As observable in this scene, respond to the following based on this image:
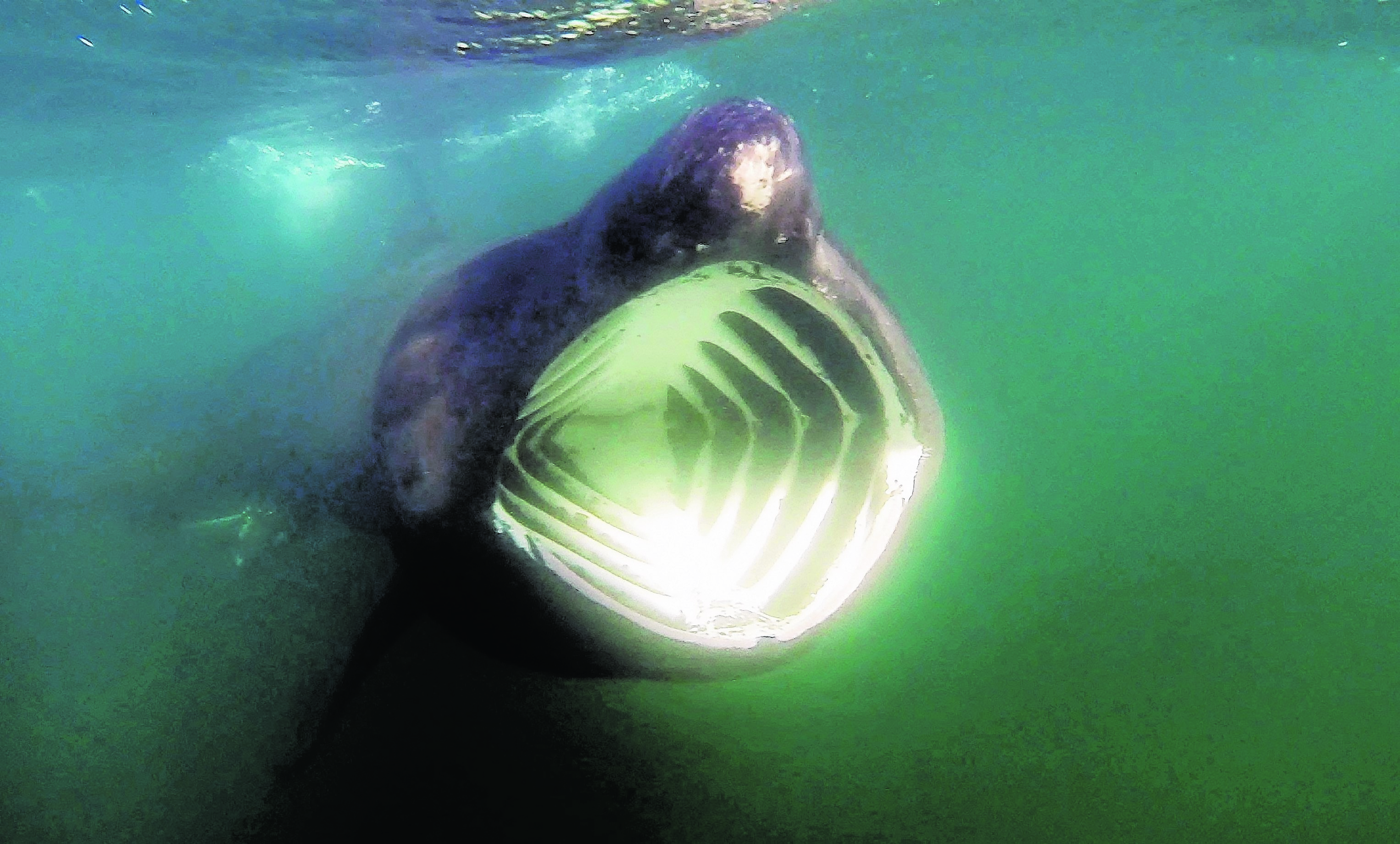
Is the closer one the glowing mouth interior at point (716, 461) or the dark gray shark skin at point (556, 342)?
A: the dark gray shark skin at point (556, 342)

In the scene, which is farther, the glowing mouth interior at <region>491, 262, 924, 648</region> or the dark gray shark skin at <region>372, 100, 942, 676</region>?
the glowing mouth interior at <region>491, 262, 924, 648</region>

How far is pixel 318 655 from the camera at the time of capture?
252cm

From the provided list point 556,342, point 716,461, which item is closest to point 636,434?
point 716,461

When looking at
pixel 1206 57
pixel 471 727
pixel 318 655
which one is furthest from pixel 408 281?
pixel 1206 57

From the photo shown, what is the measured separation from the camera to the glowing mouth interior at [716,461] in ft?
5.76

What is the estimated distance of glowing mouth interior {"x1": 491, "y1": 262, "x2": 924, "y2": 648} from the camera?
1.76 meters

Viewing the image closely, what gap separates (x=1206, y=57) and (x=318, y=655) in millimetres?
12366

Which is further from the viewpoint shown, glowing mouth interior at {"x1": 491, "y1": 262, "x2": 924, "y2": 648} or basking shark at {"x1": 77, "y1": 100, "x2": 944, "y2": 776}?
glowing mouth interior at {"x1": 491, "y1": 262, "x2": 924, "y2": 648}

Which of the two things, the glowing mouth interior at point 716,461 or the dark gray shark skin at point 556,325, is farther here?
the glowing mouth interior at point 716,461

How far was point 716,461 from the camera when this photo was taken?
98.2 inches

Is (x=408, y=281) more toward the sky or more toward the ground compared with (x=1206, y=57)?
more toward the ground

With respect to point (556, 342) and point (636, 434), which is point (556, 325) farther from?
point (636, 434)

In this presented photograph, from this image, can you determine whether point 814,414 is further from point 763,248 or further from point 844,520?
A: point 763,248

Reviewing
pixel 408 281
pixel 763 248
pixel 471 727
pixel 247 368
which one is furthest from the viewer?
pixel 247 368
